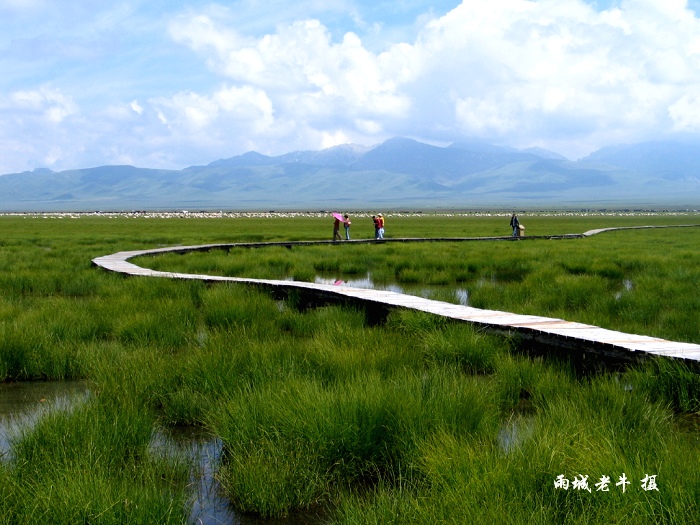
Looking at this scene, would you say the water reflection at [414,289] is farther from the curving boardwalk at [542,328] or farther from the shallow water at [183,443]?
the shallow water at [183,443]

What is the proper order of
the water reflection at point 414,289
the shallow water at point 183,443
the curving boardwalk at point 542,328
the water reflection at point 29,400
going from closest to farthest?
the shallow water at point 183,443 → the water reflection at point 29,400 → the curving boardwalk at point 542,328 → the water reflection at point 414,289

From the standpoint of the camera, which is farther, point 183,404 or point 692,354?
point 692,354

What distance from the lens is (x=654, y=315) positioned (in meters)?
10.2

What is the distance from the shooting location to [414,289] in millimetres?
14430

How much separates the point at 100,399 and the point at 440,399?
245 centimetres

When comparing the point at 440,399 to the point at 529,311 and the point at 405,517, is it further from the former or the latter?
the point at 529,311

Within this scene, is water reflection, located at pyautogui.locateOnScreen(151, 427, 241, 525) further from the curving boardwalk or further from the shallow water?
the curving boardwalk

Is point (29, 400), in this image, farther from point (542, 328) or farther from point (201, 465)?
point (542, 328)

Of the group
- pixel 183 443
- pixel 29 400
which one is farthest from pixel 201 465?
pixel 29 400

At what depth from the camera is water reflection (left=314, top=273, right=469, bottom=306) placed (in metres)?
Result: 12.5

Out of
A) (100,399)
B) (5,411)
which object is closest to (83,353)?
(5,411)

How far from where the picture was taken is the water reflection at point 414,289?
490 inches

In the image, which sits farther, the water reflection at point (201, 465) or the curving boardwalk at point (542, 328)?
the curving boardwalk at point (542, 328)

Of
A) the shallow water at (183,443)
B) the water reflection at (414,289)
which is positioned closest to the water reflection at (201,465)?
the shallow water at (183,443)
